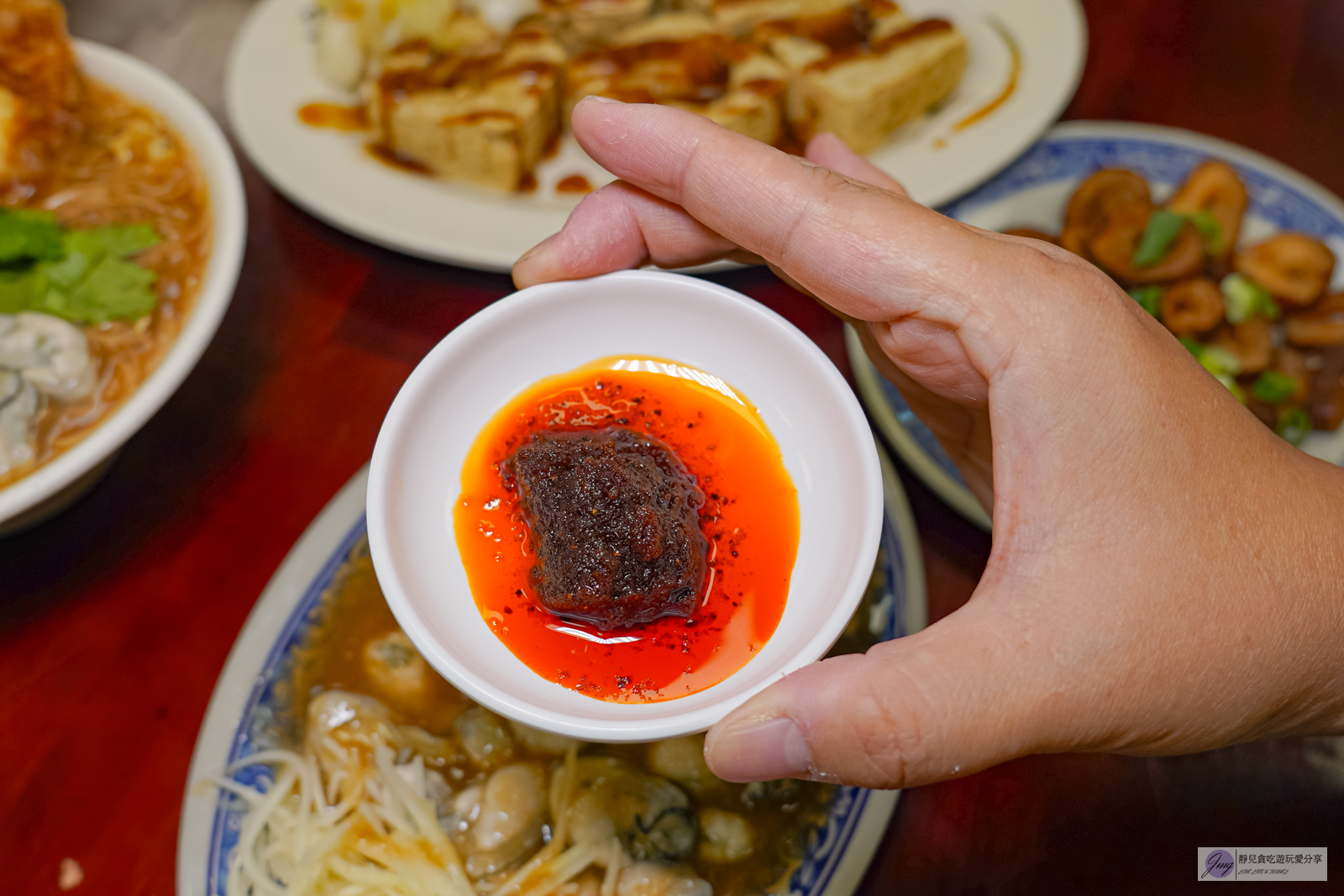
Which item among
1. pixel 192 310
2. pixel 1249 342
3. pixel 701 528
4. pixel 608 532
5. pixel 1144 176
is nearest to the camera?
pixel 608 532

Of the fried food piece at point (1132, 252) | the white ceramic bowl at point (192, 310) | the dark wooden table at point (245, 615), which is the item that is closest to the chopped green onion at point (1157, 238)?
the fried food piece at point (1132, 252)

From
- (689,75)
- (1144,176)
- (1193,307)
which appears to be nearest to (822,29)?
(689,75)

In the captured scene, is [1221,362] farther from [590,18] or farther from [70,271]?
[70,271]

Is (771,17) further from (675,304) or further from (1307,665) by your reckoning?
(1307,665)

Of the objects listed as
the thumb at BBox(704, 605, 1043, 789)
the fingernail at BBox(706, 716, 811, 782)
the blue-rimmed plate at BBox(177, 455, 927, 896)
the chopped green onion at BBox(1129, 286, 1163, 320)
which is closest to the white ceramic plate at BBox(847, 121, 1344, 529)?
the chopped green onion at BBox(1129, 286, 1163, 320)

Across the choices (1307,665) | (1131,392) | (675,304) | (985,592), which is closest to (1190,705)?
(1307,665)

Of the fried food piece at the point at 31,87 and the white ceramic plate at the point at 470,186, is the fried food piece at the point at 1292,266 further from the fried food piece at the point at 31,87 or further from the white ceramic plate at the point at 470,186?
the fried food piece at the point at 31,87

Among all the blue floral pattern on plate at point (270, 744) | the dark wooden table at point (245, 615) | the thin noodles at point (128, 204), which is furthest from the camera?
the thin noodles at point (128, 204)
